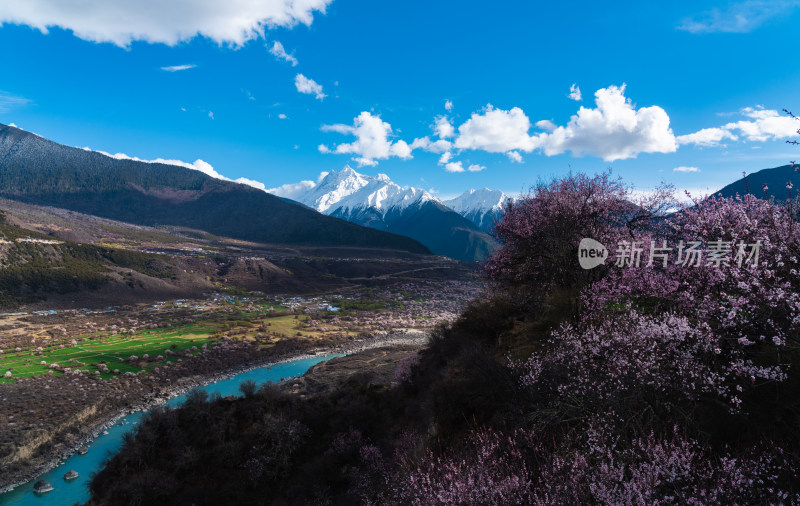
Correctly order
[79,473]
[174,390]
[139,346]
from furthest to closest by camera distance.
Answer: [139,346] → [174,390] → [79,473]

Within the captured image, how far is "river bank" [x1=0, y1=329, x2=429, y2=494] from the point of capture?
3491cm

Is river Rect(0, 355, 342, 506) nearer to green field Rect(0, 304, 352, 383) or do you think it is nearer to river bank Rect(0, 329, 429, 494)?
river bank Rect(0, 329, 429, 494)

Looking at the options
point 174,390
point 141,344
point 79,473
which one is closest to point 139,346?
point 141,344

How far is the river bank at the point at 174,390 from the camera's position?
34.9 m

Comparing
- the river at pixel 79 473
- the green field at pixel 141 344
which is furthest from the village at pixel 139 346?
the river at pixel 79 473

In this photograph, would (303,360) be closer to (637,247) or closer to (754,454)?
(637,247)

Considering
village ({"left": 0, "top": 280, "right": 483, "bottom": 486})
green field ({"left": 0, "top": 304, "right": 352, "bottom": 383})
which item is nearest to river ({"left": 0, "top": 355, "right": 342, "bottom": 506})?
village ({"left": 0, "top": 280, "right": 483, "bottom": 486})

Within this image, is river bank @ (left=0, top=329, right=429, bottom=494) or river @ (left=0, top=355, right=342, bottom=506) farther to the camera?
river bank @ (left=0, top=329, right=429, bottom=494)

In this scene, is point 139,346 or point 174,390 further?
point 139,346

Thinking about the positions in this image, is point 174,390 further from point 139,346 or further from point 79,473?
point 139,346

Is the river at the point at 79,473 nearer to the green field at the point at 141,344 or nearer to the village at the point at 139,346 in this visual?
the village at the point at 139,346

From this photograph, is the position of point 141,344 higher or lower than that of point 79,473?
higher

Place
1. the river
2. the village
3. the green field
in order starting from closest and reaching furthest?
the river → the village → the green field

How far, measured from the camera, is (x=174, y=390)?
55312 millimetres
